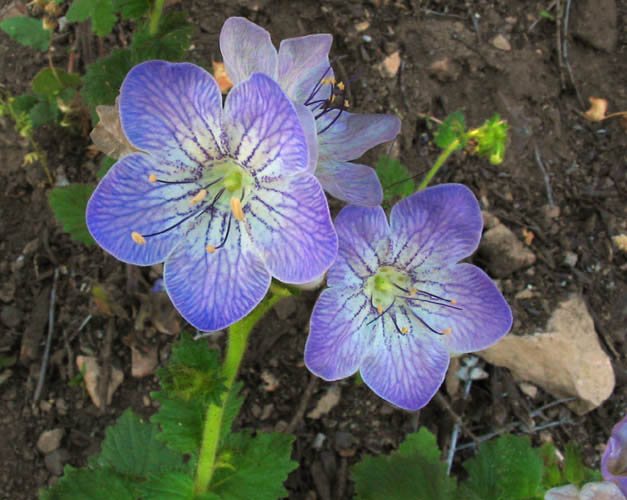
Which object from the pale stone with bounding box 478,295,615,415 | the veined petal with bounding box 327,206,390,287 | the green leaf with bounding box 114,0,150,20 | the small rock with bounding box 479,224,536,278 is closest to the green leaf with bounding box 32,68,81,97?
the green leaf with bounding box 114,0,150,20

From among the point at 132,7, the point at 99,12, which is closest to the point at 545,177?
the point at 132,7

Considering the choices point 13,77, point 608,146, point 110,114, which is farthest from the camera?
point 608,146

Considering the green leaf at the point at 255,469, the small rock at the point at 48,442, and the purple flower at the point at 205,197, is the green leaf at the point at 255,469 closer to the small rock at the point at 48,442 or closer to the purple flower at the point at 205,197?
the purple flower at the point at 205,197

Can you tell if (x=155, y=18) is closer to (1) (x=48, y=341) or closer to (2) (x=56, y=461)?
(1) (x=48, y=341)

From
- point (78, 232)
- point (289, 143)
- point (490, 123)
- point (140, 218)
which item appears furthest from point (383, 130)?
point (78, 232)

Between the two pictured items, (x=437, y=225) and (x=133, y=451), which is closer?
(x=437, y=225)

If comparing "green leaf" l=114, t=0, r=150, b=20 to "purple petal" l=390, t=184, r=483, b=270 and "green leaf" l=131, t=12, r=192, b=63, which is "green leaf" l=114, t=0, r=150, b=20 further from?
"purple petal" l=390, t=184, r=483, b=270

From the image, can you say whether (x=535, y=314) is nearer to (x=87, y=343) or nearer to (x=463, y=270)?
(x=463, y=270)
